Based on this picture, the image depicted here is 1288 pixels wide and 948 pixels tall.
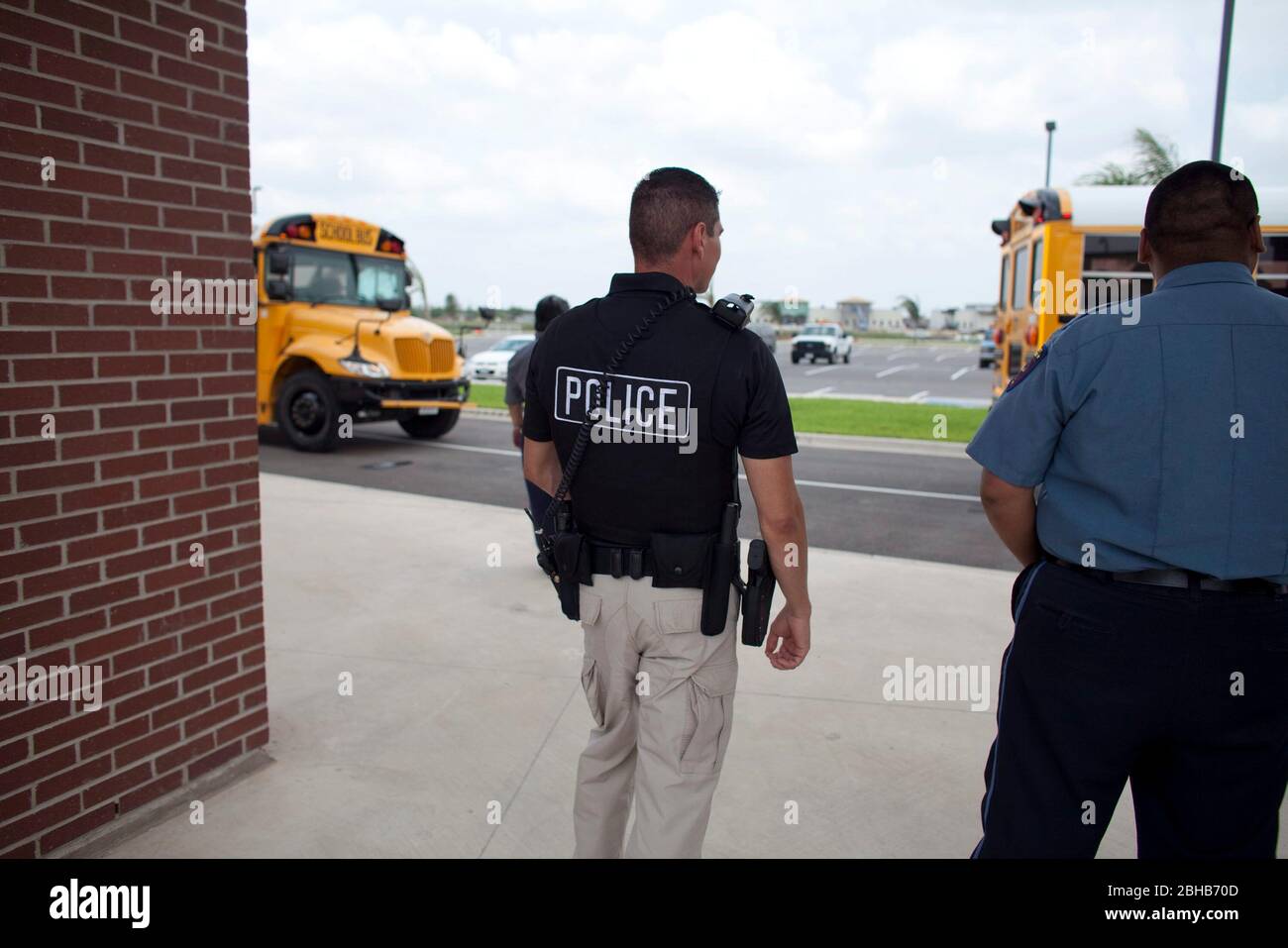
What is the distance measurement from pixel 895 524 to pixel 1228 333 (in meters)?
6.24

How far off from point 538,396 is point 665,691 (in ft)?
2.81

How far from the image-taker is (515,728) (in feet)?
12.6

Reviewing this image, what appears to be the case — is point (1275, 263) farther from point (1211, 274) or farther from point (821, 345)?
point (821, 345)

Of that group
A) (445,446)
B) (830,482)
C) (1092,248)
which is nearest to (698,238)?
(830,482)

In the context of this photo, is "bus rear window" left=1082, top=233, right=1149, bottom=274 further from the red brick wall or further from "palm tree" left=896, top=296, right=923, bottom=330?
"palm tree" left=896, top=296, right=923, bottom=330

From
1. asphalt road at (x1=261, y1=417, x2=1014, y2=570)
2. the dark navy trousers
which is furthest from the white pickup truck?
the dark navy trousers

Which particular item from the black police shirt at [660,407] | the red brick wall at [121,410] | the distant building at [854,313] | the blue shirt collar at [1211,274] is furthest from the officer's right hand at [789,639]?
the distant building at [854,313]

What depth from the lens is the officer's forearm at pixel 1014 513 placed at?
6.99 feet

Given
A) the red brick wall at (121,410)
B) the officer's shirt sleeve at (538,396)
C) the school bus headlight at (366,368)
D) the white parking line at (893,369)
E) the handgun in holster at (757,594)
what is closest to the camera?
the handgun in holster at (757,594)

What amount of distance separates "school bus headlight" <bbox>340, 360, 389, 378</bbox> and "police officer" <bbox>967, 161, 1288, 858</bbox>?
1066 cm

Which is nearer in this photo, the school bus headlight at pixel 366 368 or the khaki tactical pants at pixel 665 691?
the khaki tactical pants at pixel 665 691

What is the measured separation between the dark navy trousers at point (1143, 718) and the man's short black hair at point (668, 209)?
117cm

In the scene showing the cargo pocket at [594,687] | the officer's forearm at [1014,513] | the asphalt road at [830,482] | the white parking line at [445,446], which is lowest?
the asphalt road at [830,482]

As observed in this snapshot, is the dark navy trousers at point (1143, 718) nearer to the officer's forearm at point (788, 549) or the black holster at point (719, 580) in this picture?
the officer's forearm at point (788, 549)
